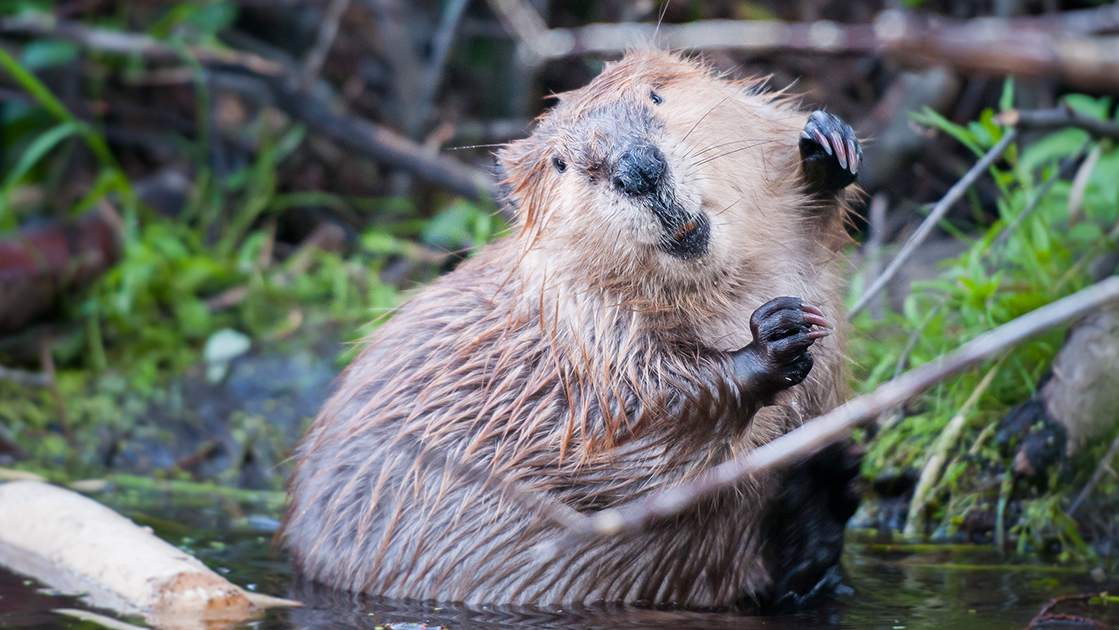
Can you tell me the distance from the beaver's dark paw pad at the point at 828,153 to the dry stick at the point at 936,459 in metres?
0.82

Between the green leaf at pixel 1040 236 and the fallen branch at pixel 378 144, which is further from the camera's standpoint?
the fallen branch at pixel 378 144

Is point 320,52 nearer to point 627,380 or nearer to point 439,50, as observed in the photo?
point 439,50

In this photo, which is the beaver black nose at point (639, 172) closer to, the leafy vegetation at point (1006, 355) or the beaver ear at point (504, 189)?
the beaver ear at point (504, 189)

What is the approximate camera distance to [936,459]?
2.99 m

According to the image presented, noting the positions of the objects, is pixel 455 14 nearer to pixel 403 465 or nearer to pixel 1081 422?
pixel 403 465

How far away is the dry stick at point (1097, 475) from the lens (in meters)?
2.62

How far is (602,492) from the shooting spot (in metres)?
2.30

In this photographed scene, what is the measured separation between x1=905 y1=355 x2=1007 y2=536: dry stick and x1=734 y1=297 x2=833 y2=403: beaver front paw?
105 centimetres

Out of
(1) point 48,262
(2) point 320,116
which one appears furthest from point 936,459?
(1) point 48,262

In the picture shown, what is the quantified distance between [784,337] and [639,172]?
1.43ft

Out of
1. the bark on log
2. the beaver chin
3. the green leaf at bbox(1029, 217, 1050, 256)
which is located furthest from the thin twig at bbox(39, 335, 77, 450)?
the green leaf at bbox(1029, 217, 1050, 256)

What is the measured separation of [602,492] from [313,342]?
100.0 inches

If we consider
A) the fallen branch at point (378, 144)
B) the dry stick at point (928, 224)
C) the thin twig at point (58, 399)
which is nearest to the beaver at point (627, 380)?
the dry stick at point (928, 224)

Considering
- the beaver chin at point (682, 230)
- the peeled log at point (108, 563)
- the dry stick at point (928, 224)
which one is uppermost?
the dry stick at point (928, 224)
